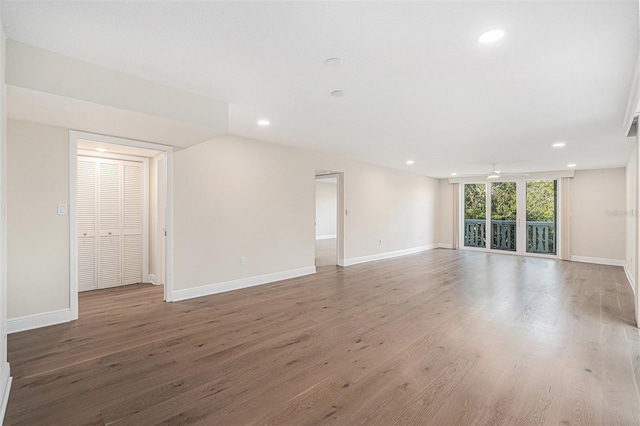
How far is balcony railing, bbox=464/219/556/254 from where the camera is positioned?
8234 millimetres

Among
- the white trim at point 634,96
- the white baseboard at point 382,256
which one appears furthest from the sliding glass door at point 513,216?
the white trim at point 634,96

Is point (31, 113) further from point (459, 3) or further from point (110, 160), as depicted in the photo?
point (459, 3)

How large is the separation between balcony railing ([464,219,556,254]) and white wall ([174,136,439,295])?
4.59 m

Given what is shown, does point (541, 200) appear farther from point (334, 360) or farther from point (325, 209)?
point (334, 360)

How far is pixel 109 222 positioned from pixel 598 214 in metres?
10.6

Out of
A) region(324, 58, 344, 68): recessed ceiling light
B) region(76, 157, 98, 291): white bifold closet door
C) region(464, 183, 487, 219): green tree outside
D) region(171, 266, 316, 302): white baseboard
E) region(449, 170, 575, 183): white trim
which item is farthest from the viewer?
region(464, 183, 487, 219): green tree outside

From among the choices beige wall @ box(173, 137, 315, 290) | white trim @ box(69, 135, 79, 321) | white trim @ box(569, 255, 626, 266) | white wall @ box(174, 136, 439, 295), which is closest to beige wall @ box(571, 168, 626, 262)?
white trim @ box(569, 255, 626, 266)

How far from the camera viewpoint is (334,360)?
251 cm

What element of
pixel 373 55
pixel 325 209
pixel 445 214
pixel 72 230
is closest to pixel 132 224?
pixel 72 230

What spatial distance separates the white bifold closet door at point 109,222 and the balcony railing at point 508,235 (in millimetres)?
9293

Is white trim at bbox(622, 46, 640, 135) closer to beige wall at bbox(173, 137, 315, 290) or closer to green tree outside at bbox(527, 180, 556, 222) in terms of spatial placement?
beige wall at bbox(173, 137, 315, 290)

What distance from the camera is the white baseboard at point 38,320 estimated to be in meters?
3.05

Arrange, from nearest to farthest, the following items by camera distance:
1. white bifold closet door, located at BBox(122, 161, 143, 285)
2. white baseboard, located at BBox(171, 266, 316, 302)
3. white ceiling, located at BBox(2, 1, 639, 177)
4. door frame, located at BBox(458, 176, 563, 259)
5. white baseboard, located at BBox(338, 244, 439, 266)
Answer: white ceiling, located at BBox(2, 1, 639, 177) → white baseboard, located at BBox(171, 266, 316, 302) → white bifold closet door, located at BBox(122, 161, 143, 285) → white baseboard, located at BBox(338, 244, 439, 266) → door frame, located at BBox(458, 176, 563, 259)

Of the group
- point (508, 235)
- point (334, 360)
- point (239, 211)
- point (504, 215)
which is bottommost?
point (334, 360)
